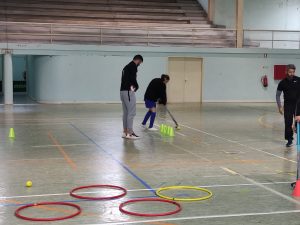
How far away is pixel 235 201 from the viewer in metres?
5.97

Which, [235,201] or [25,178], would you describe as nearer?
[235,201]

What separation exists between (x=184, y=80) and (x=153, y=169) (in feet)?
56.9

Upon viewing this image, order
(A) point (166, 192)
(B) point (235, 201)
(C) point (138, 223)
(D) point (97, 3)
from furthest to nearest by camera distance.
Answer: (D) point (97, 3), (A) point (166, 192), (B) point (235, 201), (C) point (138, 223)

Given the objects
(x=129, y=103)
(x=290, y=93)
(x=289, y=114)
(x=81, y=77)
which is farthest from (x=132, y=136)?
(x=81, y=77)

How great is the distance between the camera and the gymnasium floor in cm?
546

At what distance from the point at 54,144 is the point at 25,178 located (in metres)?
3.43

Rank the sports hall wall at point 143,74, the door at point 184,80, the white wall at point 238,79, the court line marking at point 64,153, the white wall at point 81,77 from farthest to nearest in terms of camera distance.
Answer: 1. the white wall at point 238,79
2. the door at point 184,80
3. the sports hall wall at point 143,74
4. the white wall at point 81,77
5. the court line marking at point 64,153

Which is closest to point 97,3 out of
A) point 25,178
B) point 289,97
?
point 289,97

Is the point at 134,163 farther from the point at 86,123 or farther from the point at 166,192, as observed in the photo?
the point at 86,123

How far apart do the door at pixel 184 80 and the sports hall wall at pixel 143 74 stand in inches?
13.9

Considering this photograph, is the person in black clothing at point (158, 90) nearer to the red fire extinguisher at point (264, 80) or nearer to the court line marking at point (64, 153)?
the court line marking at point (64, 153)

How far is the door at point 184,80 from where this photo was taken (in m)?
24.8

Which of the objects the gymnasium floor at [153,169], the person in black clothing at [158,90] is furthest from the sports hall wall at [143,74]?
the person in black clothing at [158,90]

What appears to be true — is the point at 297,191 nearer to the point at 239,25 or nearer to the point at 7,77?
the point at 7,77
